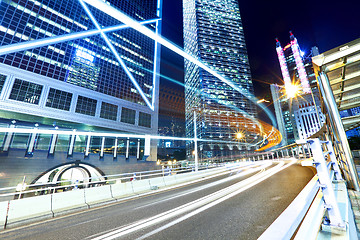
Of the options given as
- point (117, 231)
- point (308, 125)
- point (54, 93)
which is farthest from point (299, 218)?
point (308, 125)

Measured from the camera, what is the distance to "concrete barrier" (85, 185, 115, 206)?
760 centimetres

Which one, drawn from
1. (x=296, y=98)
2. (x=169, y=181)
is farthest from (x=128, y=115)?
(x=296, y=98)

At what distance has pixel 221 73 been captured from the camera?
106 meters

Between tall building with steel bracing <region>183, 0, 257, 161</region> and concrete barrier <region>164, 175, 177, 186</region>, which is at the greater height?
tall building with steel bracing <region>183, 0, 257, 161</region>

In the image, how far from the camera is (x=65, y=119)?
29.6 m

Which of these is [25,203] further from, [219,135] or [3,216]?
[219,135]

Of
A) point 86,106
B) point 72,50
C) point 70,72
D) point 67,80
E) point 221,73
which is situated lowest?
point 86,106

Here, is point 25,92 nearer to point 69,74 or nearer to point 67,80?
point 67,80

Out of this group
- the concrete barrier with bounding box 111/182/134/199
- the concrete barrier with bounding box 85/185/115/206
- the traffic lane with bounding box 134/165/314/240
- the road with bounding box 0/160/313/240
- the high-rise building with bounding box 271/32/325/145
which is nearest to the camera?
the traffic lane with bounding box 134/165/314/240

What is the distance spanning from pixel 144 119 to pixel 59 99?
1936cm

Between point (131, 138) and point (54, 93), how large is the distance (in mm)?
18173

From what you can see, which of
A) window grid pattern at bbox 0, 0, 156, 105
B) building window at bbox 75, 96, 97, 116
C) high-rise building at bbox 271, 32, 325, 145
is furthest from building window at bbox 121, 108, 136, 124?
high-rise building at bbox 271, 32, 325, 145

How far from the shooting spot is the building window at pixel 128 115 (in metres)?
38.2

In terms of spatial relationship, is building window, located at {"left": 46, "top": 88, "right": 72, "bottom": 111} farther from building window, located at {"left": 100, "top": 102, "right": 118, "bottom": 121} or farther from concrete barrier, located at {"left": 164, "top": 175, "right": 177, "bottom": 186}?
concrete barrier, located at {"left": 164, "top": 175, "right": 177, "bottom": 186}
